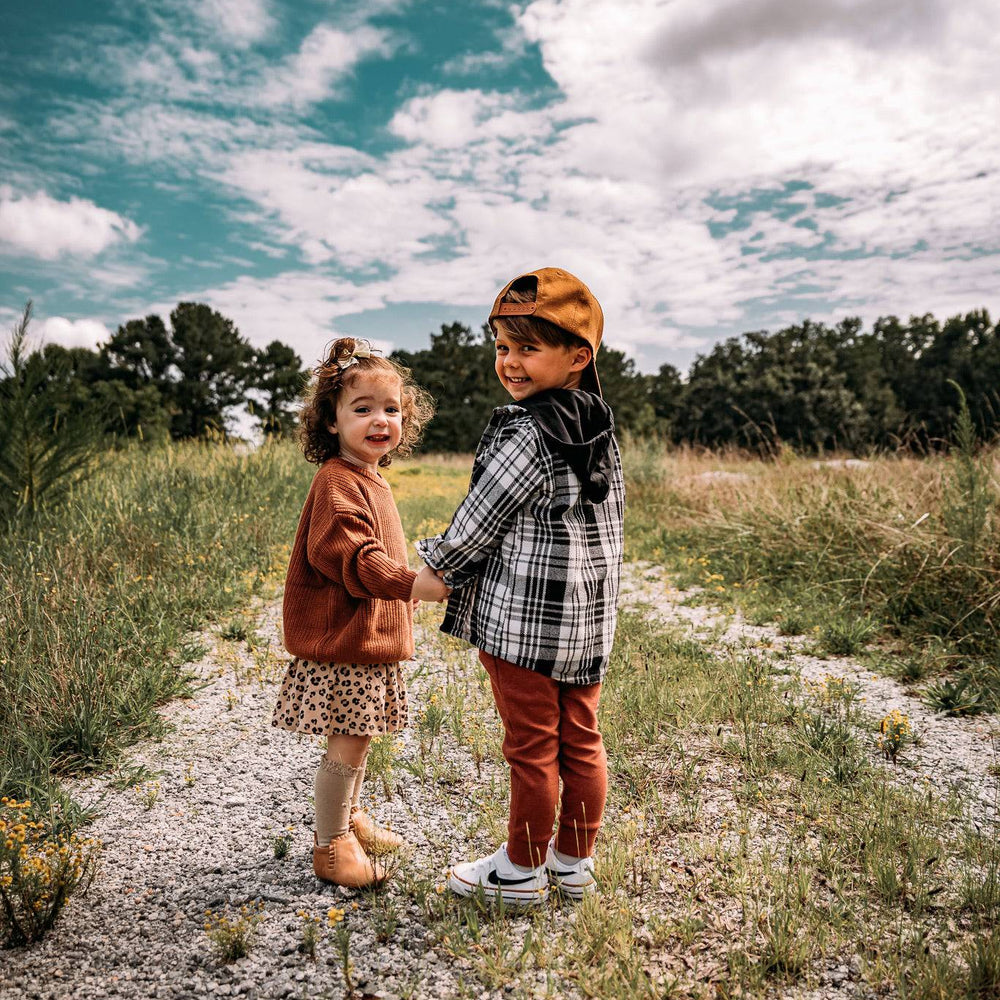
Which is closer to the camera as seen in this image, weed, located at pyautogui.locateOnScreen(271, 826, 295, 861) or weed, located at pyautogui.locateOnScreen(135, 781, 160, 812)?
weed, located at pyautogui.locateOnScreen(271, 826, 295, 861)

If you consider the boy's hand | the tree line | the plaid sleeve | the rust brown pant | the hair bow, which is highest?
the tree line

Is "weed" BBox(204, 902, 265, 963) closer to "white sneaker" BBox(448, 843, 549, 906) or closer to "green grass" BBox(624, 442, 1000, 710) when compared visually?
"white sneaker" BBox(448, 843, 549, 906)

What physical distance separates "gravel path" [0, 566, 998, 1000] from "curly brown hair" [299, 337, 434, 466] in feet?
4.74

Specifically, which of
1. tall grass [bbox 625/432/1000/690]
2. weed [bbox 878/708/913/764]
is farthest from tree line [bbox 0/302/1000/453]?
weed [bbox 878/708/913/764]

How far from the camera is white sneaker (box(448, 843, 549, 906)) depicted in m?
2.20

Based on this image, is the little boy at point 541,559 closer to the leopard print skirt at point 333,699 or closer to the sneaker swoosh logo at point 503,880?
the sneaker swoosh logo at point 503,880

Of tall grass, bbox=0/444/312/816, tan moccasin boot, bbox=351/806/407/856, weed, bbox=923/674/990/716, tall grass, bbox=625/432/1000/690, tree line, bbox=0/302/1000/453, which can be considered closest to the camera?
tan moccasin boot, bbox=351/806/407/856

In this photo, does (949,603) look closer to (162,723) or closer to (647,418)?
(162,723)

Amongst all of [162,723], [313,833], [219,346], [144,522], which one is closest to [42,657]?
[162,723]

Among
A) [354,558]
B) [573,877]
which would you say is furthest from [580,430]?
[573,877]

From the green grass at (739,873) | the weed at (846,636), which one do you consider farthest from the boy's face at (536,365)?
the weed at (846,636)

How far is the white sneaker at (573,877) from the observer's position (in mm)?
2238

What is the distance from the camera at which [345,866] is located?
92.1 inches

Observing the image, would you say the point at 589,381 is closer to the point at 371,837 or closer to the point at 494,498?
the point at 494,498
